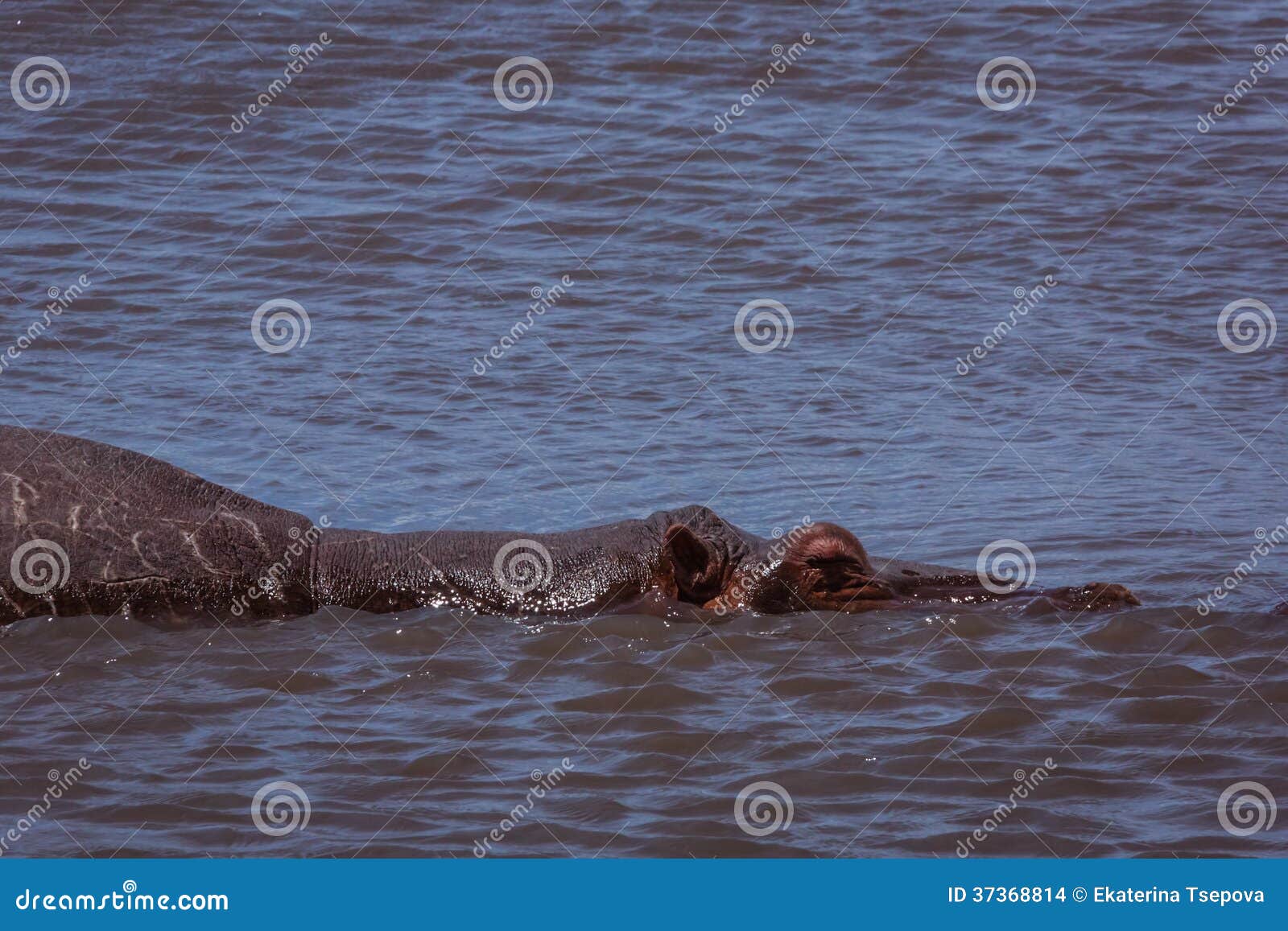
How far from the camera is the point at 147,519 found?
8.33 m

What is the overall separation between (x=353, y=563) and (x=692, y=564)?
69.8 inches

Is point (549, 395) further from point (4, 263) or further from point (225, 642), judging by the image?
point (4, 263)

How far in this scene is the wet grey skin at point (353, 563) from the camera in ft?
27.0

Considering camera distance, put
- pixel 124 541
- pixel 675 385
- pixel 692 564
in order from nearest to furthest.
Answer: pixel 124 541 < pixel 692 564 < pixel 675 385

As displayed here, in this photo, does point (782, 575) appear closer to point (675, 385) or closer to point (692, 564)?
point (692, 564)

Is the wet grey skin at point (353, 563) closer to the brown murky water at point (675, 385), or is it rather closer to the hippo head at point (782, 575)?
the hippo head at point (782, 575)

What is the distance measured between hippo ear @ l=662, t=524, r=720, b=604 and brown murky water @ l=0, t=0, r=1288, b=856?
313 mm

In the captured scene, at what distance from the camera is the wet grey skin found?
824 cm

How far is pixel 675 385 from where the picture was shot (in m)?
12.7

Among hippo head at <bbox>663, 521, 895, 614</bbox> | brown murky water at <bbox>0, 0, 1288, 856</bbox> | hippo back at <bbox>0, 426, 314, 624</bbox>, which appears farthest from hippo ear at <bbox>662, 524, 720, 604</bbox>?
hippo back at <bbox>0, 426, 314, 624</bbox>

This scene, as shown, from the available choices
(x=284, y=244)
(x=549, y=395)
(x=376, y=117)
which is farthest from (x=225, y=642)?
(x=376, y=117)

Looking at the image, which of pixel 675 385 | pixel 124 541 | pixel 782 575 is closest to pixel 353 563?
pixel 124 541

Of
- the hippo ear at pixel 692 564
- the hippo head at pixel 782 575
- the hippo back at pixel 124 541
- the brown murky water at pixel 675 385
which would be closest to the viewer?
the brown murky water at pixel 675 385

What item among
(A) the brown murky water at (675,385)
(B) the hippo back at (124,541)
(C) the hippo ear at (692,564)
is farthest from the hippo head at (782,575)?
(B) the hippo back at (124,541)
